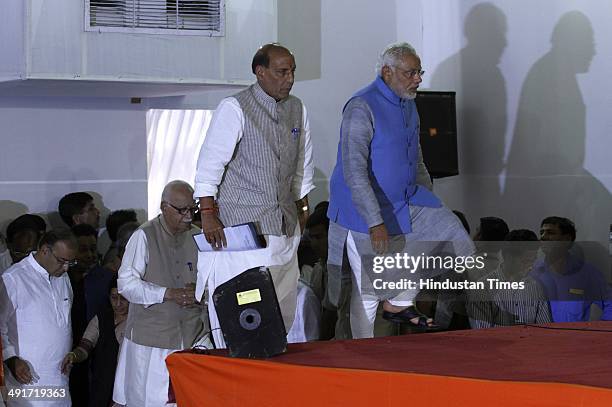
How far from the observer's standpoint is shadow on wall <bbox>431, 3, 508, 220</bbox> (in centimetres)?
Answer: 782

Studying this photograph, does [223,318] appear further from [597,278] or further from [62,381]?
[597,278]

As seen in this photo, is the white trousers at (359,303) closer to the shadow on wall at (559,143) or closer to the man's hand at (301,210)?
the man's hand at (301,210)

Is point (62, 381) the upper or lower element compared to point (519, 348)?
lower

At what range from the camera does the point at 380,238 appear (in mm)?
4844

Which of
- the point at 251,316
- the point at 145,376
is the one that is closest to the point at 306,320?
the point at 145,376

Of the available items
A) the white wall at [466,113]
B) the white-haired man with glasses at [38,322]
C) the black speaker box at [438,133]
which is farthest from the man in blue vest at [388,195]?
the black speaker box at [438,133]

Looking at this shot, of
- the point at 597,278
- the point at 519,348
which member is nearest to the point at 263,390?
the point at 519,348

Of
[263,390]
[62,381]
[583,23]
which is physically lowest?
[62,381]

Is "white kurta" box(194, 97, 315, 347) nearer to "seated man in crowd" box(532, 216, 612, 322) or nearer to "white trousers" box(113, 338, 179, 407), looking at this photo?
"white trousers" box(113, 338, 179, 407)

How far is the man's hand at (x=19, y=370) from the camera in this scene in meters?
5.71

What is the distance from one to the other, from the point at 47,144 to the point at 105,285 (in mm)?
2387

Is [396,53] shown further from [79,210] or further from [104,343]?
[79,210]

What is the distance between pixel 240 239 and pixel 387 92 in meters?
1.05

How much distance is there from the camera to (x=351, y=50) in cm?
910
